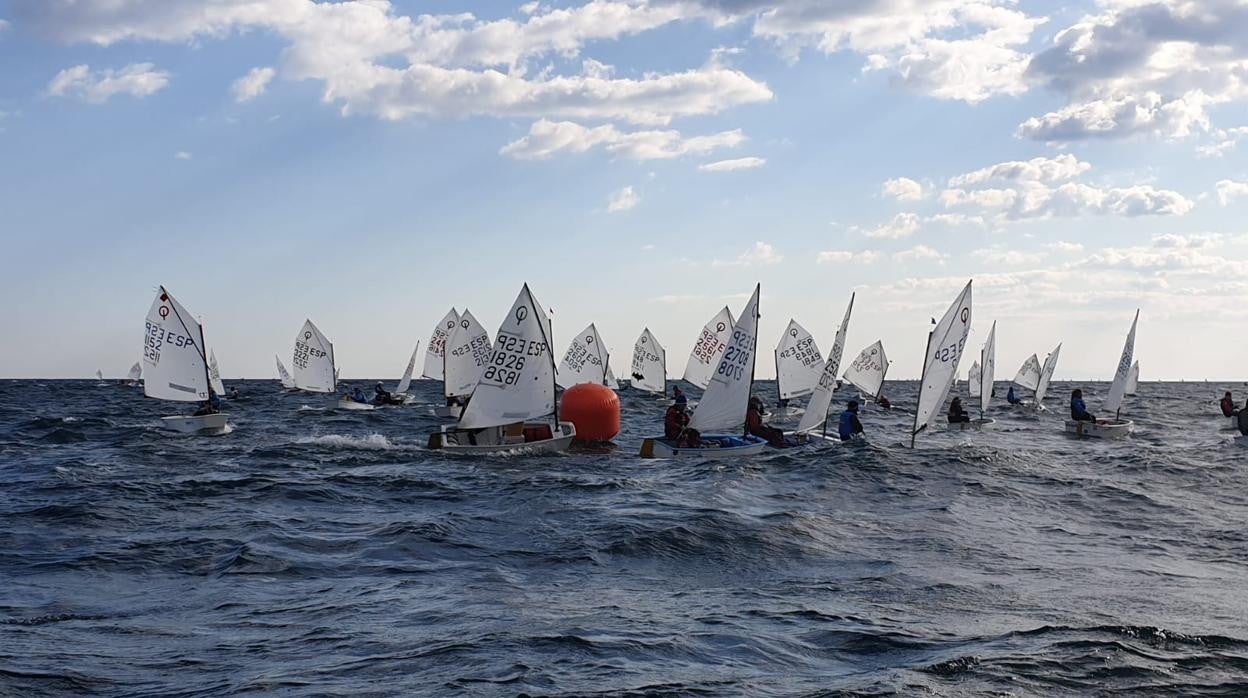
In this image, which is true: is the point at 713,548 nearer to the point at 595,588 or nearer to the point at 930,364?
the point at 595,588

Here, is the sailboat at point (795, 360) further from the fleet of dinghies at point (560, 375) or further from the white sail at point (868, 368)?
the white sail at point (868, 368)

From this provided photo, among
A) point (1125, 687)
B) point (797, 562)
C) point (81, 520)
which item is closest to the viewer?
point (1125, 687)

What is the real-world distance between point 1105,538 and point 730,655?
35.1 feet

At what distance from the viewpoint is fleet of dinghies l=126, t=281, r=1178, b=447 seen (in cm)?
3048

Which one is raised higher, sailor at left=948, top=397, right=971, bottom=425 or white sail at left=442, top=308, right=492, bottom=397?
white sail at left=442, top=308, right=492, bottom=397

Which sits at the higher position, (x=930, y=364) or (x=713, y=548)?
(x=930, y=364)

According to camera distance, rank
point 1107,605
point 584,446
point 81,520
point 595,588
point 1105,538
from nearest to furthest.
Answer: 1. point 1107,605
2. point 595,588
3. point 1105,538
4. point 81,520
5. point 584,446

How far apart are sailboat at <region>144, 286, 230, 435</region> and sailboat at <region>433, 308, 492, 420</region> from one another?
9.90 meters

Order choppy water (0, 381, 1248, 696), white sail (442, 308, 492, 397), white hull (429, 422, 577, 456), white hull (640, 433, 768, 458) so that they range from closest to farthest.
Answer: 1. choppy water (0, 381, 1248, 696)
2. white hull (640, 433, 768, 458)
3. white hull (429, 422, 577, 456)
4. white sail (442, 308, 492, 397)

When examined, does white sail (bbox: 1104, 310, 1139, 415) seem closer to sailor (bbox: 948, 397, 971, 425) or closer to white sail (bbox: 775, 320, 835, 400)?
sailor (bbox: 948, 397, 971, 425)

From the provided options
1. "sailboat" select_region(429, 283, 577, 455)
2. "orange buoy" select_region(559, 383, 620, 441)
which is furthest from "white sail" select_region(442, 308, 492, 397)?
"sailboat" select_region(429, 283, 577, 455)

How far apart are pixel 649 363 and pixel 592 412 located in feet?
153

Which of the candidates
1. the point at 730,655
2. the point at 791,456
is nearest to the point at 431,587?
the point at 730,655

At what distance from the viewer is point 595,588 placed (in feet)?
46.5
